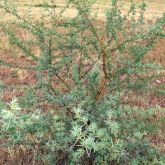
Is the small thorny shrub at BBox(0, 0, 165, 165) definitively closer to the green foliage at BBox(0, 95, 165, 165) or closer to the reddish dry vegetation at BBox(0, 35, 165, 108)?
the green foliage at BBox(0, 95, 165, 165)

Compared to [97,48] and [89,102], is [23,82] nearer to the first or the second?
→ [97,48]

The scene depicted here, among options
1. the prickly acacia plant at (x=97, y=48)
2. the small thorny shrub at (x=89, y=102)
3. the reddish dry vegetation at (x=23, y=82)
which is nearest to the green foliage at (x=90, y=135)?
the small thorny shrub at (x=89, y=102)

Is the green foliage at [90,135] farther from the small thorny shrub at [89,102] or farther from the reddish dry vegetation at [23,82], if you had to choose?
the reddish dry vegetation at [23,82]

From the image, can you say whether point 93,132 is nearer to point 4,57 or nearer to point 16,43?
point 16,43

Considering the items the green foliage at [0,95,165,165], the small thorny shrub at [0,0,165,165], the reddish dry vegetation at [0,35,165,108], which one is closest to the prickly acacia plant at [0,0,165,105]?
the small thorny shrub at [0,0,165,165]

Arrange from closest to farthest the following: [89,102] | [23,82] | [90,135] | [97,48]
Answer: [90,135], [89,102], [97,48], [23,82]

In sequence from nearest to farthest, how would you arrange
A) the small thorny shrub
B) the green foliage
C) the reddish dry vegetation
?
the green foliage, the small thorny shrub, the reddish dry vegetation

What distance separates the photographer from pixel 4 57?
1009 cm

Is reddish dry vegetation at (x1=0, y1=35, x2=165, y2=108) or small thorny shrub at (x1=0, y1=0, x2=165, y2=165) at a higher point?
small thorny shrub at (x1=0, y1=0, x2=165, y2=165)

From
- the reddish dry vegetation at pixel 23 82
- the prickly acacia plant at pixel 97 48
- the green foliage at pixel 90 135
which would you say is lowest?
the reddish dry vegetation at pixel 23 82

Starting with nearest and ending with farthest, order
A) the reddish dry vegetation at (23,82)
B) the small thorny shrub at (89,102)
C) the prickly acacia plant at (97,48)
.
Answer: the small thorny shrub at (89,102) < the prickly acacia plant at (97,48) < the reddish dry vegetation at (23,82)

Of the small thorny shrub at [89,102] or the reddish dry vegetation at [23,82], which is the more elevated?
the small thorny shrub at [89,102]

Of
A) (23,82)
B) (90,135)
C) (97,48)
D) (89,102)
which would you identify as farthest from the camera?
(23,82)

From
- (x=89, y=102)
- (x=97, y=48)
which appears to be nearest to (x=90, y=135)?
(x=89, y=102)
